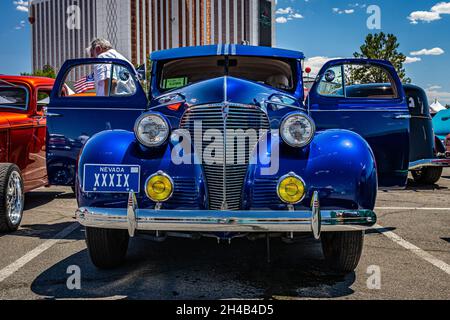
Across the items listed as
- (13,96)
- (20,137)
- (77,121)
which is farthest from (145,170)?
(13,96)

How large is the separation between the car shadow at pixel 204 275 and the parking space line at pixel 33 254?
27 cm

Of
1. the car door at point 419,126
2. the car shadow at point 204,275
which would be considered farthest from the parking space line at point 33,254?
the car door at point 419,126

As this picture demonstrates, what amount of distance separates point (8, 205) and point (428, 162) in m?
5.97

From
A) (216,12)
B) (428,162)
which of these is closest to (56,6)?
(216,12)

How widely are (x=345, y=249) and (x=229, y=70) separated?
6.98ft

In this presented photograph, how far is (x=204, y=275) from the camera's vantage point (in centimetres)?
355

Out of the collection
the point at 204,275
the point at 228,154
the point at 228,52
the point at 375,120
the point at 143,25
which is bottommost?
the point at 204,275

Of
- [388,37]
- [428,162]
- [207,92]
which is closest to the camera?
[207,92]

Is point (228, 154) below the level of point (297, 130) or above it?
below

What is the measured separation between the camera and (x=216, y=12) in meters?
92.1

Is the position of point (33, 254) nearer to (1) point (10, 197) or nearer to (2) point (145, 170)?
(1) point (10, 197)
